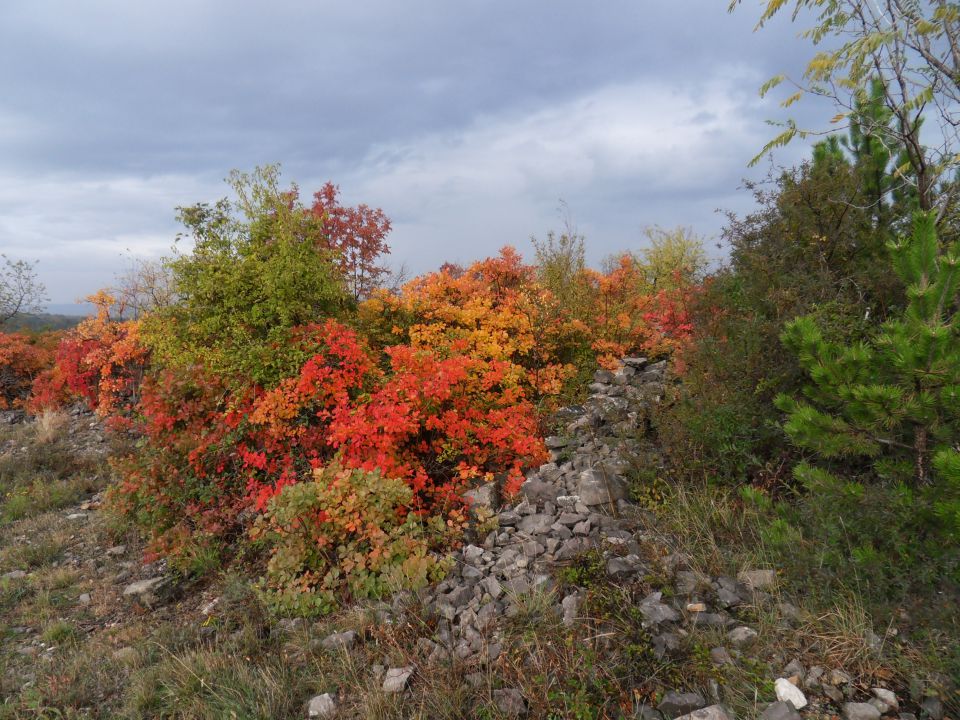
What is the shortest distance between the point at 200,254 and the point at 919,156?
7480 mm

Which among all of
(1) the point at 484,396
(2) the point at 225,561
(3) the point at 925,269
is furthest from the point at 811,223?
(2) the point at 225,561

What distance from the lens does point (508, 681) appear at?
9.75 feet

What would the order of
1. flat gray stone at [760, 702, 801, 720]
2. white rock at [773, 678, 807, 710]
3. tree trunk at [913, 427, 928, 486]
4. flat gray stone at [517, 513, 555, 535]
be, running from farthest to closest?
flat gray stone at [517, 513, 555, 535], tree trunk at [913, 427, 928, 486], white rock at [773, 678, 807, 710], flat gray stone at [760, 702, 801, 720]

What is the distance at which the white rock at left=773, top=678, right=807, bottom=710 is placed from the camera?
261cm

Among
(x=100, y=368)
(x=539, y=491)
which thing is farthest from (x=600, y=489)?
(x=100, y=368)

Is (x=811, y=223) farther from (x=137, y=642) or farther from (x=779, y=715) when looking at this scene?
(x=137, y=642)

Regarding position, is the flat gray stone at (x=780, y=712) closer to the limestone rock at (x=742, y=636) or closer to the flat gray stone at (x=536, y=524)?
the limestone rock at (x=742, y=636)

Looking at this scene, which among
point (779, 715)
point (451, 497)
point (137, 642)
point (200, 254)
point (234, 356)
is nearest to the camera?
point (779, 715)

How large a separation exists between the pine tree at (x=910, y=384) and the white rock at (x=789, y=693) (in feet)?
3.69

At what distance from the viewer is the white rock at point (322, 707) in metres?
3.02

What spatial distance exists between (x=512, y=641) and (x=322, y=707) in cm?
112

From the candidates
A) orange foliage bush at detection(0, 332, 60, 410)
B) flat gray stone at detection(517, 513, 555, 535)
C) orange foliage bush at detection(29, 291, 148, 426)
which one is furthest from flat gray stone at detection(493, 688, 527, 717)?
orange foliage bush at detection(0, 332, 60, 410)

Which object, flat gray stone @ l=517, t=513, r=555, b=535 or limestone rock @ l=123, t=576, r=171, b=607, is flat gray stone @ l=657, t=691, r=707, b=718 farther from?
limestone rock @ l=123, t=576, r=171, b=607

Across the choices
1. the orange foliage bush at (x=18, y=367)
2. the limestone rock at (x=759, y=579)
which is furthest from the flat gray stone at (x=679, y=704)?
the orange foliage bush at (x=18, y=367)
